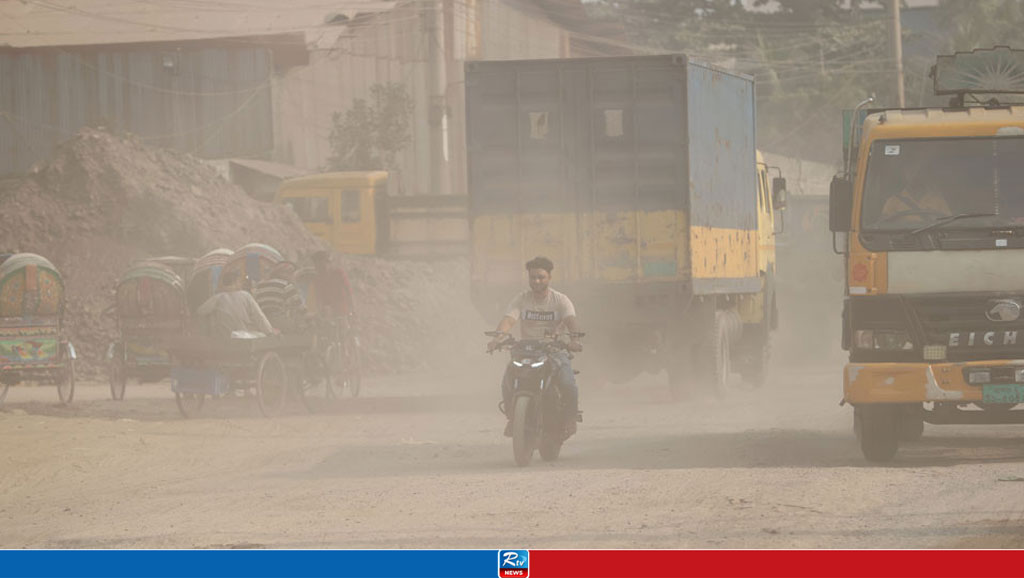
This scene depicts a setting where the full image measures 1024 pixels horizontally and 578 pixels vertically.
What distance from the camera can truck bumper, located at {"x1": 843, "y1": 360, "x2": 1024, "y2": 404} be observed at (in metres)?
12.3

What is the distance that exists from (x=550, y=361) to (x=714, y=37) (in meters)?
53.1

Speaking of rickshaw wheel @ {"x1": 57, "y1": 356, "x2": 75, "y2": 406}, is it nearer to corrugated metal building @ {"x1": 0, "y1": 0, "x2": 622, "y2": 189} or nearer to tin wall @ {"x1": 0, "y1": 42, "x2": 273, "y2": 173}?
corrugated metal building @ {"x1": 0, "y1": 0, "x2": 622, "y2": 189}

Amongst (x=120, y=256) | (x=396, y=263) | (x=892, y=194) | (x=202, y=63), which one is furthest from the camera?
(x=202, y=63)

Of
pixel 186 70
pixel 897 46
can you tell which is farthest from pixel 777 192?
pixel 186 70

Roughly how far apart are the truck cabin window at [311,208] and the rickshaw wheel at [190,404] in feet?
52.6

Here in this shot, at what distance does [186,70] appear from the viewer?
4716 cm

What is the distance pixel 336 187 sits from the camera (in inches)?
1464

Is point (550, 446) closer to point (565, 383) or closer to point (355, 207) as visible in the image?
point (565, 383)

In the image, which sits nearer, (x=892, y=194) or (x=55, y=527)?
(x=55, y=527)

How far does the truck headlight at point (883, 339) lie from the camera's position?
41.2ft

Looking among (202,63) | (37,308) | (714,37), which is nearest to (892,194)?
(37,308)

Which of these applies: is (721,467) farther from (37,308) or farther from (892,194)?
(37,308)

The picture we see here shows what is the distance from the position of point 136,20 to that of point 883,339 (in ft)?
121
